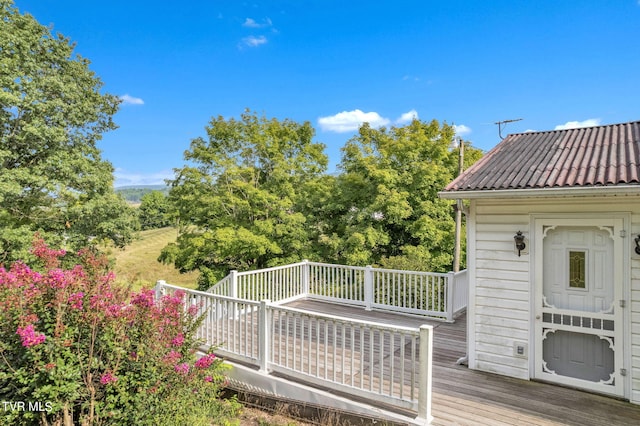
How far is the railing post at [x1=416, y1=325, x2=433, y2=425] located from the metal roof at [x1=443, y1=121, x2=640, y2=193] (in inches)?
74.0

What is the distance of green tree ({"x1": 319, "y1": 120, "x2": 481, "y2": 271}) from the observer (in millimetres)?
11234

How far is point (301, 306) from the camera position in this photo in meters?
7.38

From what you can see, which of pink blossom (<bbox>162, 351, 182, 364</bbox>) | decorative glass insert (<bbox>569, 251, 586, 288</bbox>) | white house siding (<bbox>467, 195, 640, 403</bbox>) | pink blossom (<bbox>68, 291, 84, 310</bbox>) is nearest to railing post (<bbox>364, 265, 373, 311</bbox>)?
white house siding (<bbox>467, 195, 640, 403</bbox>)

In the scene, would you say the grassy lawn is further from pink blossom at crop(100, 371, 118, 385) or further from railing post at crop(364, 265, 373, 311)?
pink blossom at crop(100, 371, 118, 385)

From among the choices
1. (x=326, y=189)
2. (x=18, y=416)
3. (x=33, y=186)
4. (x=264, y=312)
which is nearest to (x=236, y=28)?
(x=326, y=189)

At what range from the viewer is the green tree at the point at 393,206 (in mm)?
11234

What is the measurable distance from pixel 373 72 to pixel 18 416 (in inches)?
612

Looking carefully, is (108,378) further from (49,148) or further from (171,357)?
(49,148)

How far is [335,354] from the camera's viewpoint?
3883 mm

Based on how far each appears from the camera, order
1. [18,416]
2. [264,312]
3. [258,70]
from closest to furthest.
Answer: [18,416] < [264,312] < [258,70]

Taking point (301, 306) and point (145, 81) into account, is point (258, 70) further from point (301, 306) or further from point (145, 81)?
point (301, 306)

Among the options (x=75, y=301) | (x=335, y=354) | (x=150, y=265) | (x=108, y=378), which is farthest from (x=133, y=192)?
(x=108, y=378)

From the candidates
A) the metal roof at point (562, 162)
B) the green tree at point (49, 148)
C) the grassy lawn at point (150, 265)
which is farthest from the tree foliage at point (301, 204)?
the grassy lawn at point (150, 265)

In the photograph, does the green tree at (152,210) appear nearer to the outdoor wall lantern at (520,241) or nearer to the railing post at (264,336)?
the railing post at (264,336)
